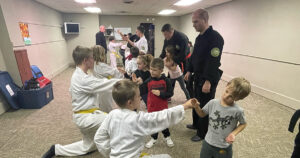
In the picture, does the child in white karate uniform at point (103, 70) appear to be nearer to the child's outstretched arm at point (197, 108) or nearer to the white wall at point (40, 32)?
the child's outstretched arm at point (197, 108)

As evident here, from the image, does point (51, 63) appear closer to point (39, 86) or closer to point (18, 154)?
point (39, 86)

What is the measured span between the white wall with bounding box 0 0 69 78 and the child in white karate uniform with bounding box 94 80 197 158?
3495mm

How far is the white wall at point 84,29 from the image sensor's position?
25.2ft

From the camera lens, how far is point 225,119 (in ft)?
4.14

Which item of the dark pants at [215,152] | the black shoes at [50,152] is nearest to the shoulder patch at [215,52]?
the dark pants at [215,152]

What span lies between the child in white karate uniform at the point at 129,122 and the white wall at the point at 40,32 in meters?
3.49

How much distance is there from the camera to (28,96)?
306 cm

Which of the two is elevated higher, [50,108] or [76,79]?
[76,79]

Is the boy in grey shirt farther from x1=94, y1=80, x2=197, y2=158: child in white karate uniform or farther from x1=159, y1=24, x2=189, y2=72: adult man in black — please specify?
x1=159, y1=24, x2=189, y2=72: adult man in black

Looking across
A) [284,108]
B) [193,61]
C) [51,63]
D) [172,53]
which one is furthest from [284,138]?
[51,63]

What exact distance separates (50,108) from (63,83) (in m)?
1.93

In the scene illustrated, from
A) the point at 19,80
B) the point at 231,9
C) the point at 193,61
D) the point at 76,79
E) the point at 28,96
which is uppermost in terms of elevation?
the point at 231,9

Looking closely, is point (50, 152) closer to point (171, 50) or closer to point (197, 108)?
point (197, 108)

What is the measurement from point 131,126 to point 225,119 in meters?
0.77
